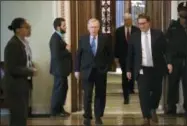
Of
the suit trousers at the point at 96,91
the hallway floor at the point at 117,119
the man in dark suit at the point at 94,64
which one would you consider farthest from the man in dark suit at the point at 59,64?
the suit trousers at the point at 96,91

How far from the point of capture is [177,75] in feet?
25.2

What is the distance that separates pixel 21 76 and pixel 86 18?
139 inches

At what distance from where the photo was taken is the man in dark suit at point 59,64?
25.2 ft

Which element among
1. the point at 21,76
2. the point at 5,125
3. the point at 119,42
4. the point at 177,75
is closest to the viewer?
the point at 21,76

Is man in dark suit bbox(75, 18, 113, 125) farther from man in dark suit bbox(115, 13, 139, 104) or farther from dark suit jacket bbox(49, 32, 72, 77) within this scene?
man in dark suit bbox(115, 13, 139, 104)

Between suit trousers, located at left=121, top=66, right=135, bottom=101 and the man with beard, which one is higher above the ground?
the man with beard

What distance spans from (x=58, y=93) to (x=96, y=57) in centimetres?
150

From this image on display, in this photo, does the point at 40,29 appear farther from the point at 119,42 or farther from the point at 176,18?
the point at 176,18

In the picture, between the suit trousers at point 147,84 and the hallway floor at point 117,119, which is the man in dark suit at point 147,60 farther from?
the hallway floor at point 117,119

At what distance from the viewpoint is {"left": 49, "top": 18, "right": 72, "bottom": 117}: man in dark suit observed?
768 centimetres

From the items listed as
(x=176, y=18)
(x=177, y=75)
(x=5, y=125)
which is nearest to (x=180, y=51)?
(x=177, y=75)

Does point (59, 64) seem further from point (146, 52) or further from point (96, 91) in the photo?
point (146, 52)

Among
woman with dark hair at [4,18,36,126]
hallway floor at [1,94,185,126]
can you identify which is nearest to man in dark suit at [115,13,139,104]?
hallway floor at [1,94,185,126]

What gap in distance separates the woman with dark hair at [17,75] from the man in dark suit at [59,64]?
2386mm
